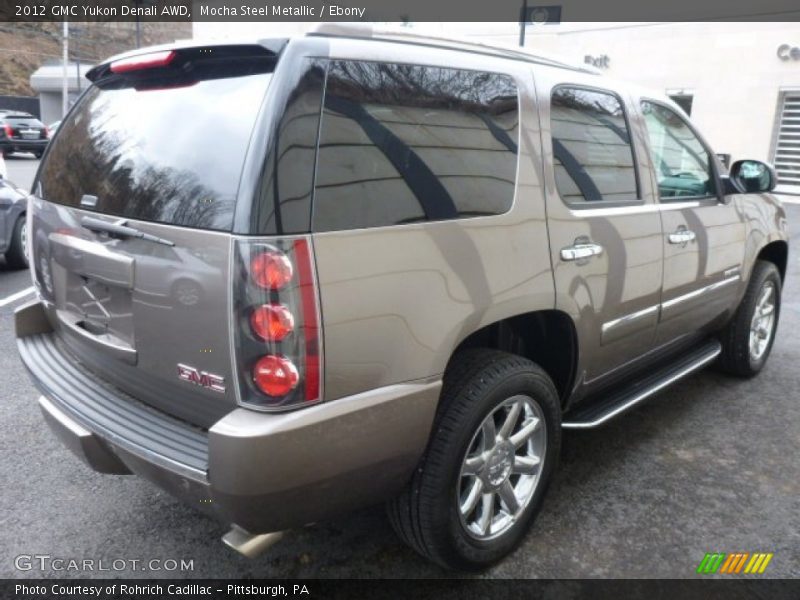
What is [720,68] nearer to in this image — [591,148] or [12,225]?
[12,225]

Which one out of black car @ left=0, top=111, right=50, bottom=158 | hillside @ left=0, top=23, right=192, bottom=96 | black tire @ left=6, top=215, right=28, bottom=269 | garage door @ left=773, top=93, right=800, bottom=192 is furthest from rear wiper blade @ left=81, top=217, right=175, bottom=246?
hillside @ left=0, top=23, right=192, bottom=96

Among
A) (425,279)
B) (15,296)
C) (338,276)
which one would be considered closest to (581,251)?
(425,279)

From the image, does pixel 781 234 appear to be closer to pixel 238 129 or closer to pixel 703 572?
pixel 703 572

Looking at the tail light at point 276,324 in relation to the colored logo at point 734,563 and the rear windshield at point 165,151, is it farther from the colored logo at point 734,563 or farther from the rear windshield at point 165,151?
the colored logo at point 734,563

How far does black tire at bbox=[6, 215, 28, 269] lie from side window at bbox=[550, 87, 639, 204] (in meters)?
6.33

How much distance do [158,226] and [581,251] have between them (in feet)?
5.30

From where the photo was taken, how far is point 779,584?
2457mm

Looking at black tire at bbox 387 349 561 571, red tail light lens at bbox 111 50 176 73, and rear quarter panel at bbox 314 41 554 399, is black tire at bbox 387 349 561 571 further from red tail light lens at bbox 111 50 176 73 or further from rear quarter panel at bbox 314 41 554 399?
red tail light lens at bbox 111 50 176 73

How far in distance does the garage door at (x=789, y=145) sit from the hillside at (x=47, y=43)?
2089 inches

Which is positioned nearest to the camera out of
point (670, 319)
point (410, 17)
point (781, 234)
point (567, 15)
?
point (670, 319)

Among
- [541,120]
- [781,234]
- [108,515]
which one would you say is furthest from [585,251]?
[781,234]

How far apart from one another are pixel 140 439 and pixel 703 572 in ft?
6.93

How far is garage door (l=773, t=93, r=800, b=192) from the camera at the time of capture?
18703mm

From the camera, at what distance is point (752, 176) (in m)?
3.89
